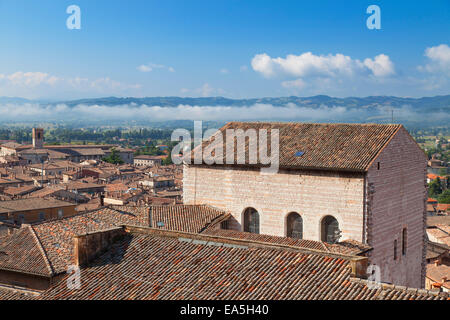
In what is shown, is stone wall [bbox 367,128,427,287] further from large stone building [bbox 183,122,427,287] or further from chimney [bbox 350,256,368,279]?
chimney [bbox 350,256,368,279]

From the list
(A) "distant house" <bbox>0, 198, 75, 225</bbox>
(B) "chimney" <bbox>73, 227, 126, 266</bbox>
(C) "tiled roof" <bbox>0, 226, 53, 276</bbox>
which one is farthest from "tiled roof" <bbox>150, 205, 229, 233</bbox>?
(A) "distant house" <bbox>0, 198, 75, 225</bbox>

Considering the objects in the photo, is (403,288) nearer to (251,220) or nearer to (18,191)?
(251,220)

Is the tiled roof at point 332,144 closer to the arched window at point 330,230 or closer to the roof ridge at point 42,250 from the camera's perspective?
the arched window at point 330,230

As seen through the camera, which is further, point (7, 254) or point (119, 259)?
point (7, 254)

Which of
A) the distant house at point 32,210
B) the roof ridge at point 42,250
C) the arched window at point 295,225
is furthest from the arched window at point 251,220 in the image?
the distant house at point 32,210
